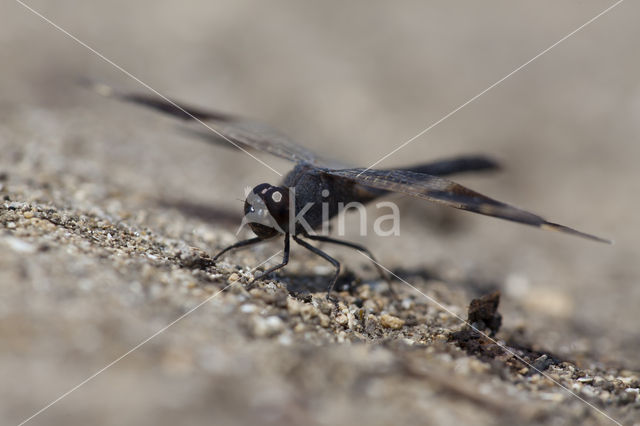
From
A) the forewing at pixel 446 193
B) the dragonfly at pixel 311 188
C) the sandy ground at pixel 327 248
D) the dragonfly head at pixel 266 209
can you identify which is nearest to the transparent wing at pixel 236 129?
the dragonfly at pixel 311 188

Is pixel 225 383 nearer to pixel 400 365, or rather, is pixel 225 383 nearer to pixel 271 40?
pixel 400 365

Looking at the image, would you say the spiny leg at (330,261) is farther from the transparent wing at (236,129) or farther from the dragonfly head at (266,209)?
the transparent wing at (236,129)

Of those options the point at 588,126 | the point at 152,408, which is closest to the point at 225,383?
the point at 152,408

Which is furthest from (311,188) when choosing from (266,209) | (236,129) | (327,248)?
(327,248)

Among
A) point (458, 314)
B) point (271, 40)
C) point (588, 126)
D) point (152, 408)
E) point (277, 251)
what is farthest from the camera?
point (271, 40)

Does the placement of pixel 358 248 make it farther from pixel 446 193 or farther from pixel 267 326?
pixel 267 326
